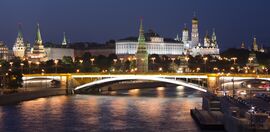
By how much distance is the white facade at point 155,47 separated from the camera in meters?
88.3

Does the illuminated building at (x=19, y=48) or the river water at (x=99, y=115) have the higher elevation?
the illuminated building at (x=19, y=48)

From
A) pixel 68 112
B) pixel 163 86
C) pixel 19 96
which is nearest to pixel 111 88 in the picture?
pixel 163 86

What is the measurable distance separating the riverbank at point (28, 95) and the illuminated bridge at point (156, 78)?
5.61 ft

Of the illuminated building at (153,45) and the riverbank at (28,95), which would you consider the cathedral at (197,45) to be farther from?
the riverbank at (28,95)

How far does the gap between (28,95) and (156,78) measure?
7325mm

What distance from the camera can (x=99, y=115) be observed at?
2655 cm

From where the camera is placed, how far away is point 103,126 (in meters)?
23.0

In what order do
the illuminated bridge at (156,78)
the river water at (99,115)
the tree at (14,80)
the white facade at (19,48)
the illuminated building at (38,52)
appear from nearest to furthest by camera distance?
the river water at (99,115) < the illuminated bridge at (156,78) < the tree at (14,80) < the illuminated building at (38,52) < the white facade at (19,48)

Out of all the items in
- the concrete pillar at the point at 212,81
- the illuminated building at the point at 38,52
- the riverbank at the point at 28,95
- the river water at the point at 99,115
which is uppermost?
the illuminated building at the point at 38,52

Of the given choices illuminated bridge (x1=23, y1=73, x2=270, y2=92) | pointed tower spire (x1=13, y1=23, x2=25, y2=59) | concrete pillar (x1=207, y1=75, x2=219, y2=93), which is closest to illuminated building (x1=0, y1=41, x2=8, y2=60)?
pointed tower spire (x1=13, y1=23, x2=25, y2=59)

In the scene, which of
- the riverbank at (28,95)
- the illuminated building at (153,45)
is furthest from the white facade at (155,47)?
the riverbank at (28,95)

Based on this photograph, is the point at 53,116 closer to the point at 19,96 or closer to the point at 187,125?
the point at 187,125

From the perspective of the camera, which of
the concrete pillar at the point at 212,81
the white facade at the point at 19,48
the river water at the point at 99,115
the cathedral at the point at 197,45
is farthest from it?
the cathedral at the point at 197,45

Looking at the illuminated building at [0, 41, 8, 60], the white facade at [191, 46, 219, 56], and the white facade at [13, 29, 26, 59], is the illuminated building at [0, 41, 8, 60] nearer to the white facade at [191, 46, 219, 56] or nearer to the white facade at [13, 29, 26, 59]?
the white facade at [13, 29, 26, 59]
